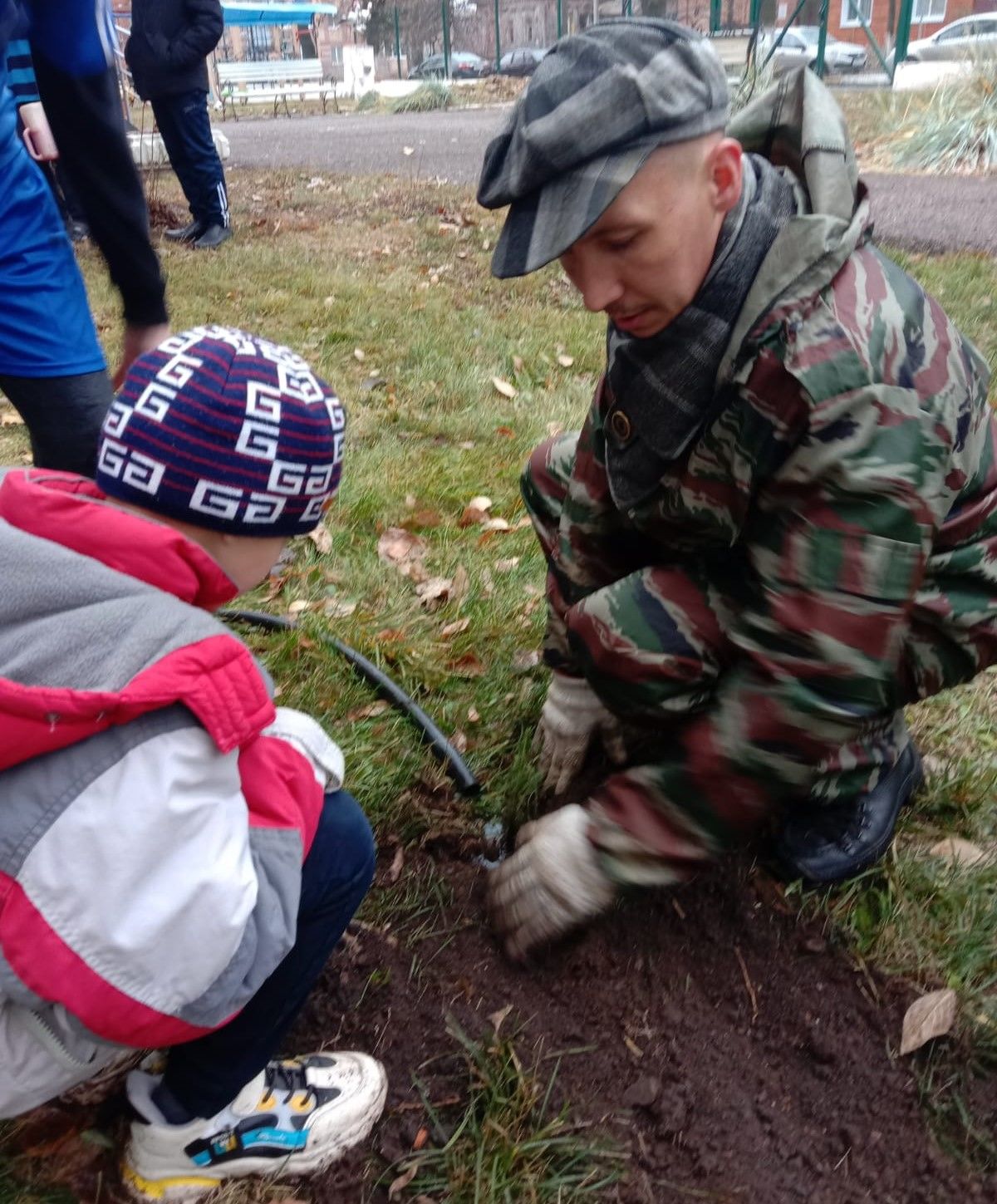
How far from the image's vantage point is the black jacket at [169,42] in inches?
244

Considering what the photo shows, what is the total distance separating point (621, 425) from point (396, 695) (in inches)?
36.8

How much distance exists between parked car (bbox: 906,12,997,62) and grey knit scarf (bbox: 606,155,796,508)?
10.4m

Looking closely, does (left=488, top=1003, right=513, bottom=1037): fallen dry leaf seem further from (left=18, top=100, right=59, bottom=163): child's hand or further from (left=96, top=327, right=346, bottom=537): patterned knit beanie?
(left=18, top=100, right=59, bottom=163): child's hand

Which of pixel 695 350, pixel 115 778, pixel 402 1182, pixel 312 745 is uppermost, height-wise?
pixel 695 350

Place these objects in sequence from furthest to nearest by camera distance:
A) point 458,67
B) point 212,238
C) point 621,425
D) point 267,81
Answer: point 458,67 → point 267,81 → point 212,238 → point 621,425

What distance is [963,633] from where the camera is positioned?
174 cm

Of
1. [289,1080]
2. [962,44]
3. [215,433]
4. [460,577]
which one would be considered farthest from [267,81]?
[289,1080]

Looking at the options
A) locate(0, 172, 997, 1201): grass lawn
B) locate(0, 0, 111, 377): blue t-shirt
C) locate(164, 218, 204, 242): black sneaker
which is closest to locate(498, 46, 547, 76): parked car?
locate(164, 218, 204, 242): black sneaker

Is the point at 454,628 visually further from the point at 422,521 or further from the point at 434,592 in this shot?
the point at 422,521

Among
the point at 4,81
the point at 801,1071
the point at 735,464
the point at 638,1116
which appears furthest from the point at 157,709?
the point at 4,81

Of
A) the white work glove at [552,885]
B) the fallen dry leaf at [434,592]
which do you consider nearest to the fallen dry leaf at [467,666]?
the fallen dry leaf at [434,592]

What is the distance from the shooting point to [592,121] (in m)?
1.38

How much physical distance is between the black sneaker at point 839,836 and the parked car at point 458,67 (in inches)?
1235

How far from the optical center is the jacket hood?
1501 millimetres
